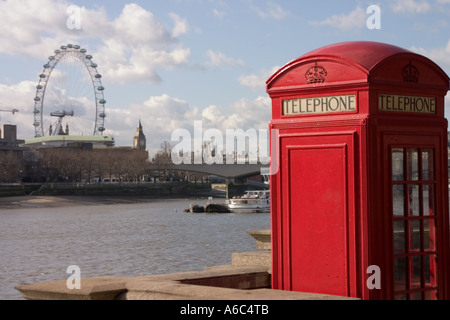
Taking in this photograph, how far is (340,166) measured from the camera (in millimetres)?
4746

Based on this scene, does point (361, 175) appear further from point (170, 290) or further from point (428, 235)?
point (170, 290)

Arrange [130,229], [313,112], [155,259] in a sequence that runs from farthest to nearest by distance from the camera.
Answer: [130,229], [155,259], [313,112]

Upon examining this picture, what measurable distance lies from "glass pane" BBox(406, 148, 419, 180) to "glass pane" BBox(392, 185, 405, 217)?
0.13 metres

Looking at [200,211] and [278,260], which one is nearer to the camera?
[278,260]

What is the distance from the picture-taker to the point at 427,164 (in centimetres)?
500

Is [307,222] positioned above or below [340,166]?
below

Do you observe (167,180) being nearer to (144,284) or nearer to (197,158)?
(197,158)

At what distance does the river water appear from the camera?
20.8 metres

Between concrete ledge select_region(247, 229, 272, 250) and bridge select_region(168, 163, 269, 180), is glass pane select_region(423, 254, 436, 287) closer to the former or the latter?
concrete ledge select_region(247, 229, 272, 250)

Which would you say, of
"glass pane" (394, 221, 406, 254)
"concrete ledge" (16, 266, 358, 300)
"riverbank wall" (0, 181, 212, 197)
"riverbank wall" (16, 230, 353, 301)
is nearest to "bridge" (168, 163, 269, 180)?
"riverbank wall" (0, 181, 212, 197)

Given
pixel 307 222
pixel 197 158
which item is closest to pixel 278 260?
pixel 307 222

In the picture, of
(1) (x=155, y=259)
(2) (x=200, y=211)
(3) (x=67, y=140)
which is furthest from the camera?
(3) (x=67, y=140)

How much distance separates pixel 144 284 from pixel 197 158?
238ft
